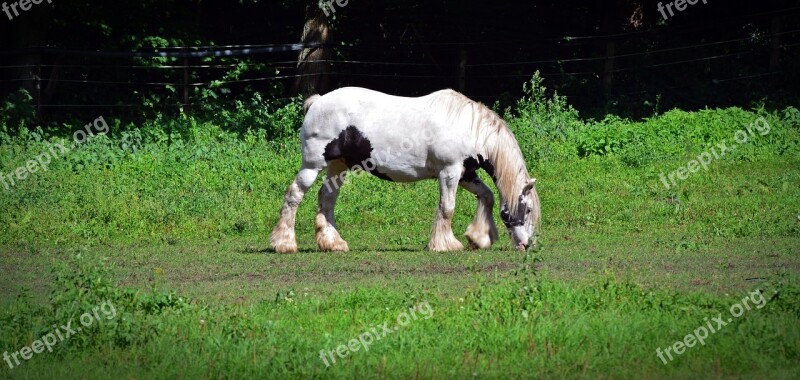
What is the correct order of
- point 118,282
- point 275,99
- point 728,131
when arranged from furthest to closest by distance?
point 275,99 < point 728,131 < point 118,282

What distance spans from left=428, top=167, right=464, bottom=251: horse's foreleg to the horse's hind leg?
3.70 feet

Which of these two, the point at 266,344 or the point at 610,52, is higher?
the point at 610,52

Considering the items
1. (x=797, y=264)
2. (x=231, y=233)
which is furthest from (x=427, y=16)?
(x=797, y=264)

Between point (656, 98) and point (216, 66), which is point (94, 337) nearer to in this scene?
point (216, 66)

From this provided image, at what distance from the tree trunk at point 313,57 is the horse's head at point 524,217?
9141 mm

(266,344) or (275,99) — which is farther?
(275,99)

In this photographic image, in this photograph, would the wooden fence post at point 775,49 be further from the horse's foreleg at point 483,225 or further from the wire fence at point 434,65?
the horse's foreleg at point 483,225

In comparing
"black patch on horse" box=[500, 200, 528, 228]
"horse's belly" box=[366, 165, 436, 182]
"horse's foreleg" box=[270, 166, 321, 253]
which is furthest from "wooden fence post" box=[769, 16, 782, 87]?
"horse's foreleg" box=[270, 166, 321, 253]

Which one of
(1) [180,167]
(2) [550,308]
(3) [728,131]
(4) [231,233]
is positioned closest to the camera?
(2) [550,308]

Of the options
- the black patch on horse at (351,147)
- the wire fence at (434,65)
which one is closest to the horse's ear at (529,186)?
the black patch on horse at (351,147)

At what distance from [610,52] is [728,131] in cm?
420

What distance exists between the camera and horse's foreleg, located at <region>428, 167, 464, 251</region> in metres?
13.5

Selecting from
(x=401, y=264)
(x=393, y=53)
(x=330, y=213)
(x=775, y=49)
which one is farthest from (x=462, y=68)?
(x=401, y=264)

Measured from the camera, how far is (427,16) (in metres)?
24.8
